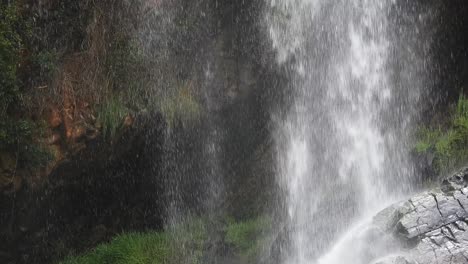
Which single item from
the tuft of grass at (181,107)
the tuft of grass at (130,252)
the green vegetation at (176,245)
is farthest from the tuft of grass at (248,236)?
the tuft of grass at (181,107)

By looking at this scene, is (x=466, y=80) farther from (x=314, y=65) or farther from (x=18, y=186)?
(x=18, y=186)

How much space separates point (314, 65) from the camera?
29.0 feet

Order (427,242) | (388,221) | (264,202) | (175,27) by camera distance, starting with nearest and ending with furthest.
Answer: (427,242) < (388,221) < (175,27) < (264,202)

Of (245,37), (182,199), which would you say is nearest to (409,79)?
(245,37)

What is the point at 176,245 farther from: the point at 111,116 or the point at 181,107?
the point at 111,116

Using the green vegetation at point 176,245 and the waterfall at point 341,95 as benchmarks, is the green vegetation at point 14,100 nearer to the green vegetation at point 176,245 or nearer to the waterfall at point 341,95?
the green vegetation at point 176,245

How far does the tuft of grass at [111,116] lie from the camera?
7578mm

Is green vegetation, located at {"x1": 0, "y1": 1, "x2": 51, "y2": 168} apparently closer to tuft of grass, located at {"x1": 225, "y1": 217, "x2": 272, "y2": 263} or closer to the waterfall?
tuft of grass, located at {"x1": 225, "y1": 217, "x2": 272, "y2": 263}

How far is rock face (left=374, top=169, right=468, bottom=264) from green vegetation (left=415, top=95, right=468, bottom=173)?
782 millimetres

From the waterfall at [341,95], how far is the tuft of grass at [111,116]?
262 centimetres

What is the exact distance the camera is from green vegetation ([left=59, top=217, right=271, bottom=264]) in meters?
8.13

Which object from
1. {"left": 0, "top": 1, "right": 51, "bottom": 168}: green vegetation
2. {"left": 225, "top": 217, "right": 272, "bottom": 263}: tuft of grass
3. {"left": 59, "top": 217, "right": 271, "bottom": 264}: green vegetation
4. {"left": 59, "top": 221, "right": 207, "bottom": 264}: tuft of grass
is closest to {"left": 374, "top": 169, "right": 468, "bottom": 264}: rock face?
{"left": 225, "top": 217, "right": 272, "bottom": 263}: tuft of grass

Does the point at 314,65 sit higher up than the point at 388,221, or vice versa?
the point at 314,65

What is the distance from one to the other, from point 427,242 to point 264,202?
293 cm
